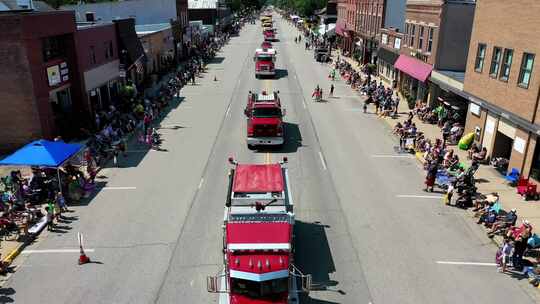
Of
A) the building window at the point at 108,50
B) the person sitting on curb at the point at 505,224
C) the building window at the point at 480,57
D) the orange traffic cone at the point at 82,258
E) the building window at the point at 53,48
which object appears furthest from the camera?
the building window at the point at 108,50

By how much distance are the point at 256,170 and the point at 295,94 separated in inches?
1066

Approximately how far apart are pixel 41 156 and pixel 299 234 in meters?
11.5

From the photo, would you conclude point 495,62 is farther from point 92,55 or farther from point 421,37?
point 92,55

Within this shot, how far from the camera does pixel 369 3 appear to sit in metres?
56.1

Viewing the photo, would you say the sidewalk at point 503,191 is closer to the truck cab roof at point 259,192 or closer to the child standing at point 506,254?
the child standing at point 506,254

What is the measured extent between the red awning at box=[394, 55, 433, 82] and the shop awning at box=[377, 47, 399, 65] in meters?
2.07

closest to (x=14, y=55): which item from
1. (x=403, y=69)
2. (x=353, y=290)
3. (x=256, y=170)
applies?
(x=256, y=170)

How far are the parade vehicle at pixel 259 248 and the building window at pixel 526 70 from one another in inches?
531

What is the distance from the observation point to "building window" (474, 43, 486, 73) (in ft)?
79.3

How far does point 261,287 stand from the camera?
423 inches

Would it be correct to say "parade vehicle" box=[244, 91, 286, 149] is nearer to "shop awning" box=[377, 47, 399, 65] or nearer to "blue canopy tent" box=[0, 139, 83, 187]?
"blue canopy tent" box=[0, 139, 83, 187]

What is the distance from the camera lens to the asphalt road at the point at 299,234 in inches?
505

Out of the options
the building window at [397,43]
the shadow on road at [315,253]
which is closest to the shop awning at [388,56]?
the building window at [397,43]

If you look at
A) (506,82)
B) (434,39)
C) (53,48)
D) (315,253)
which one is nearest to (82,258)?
(315,253)
